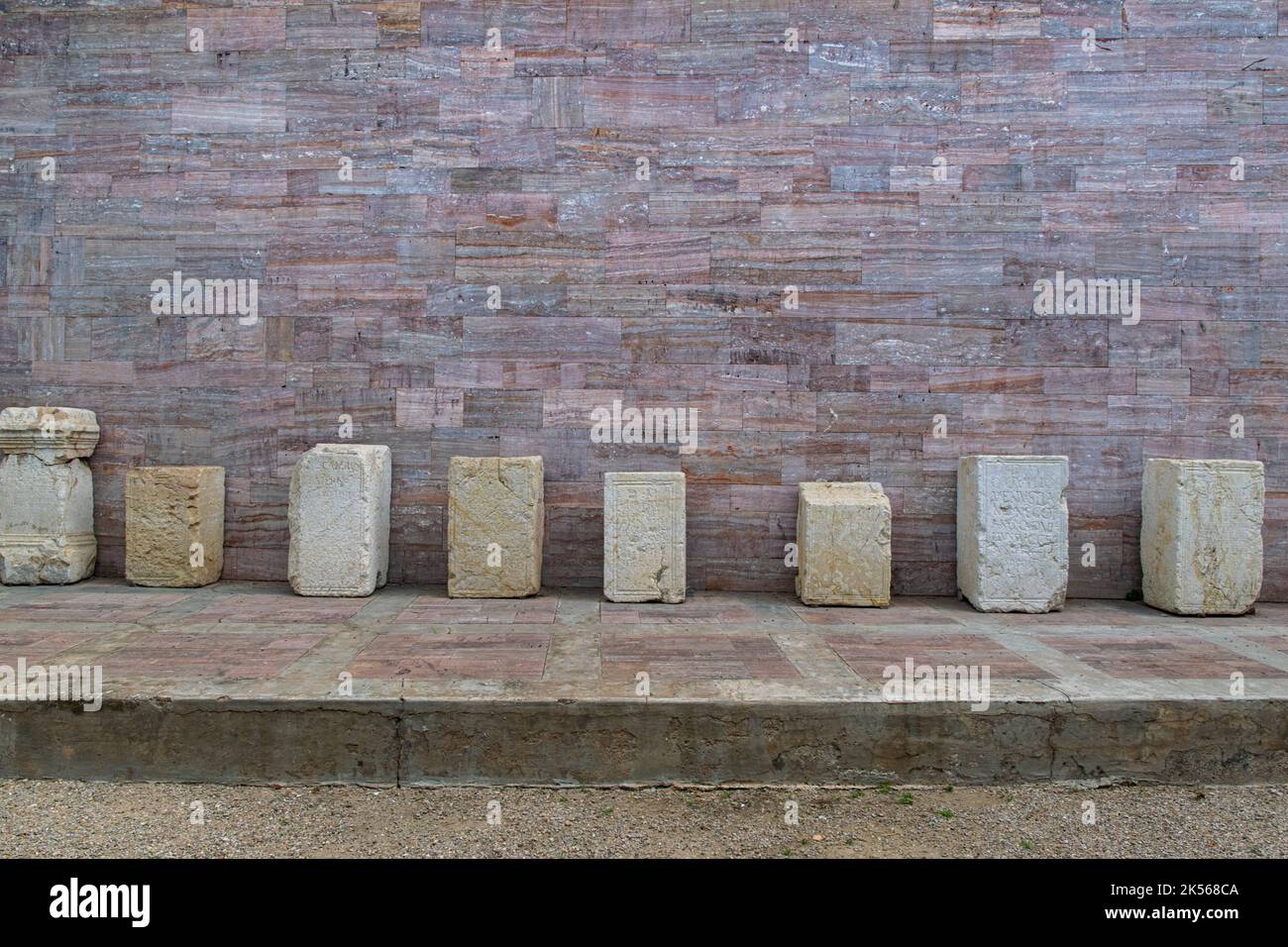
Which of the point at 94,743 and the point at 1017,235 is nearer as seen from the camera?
the point at 94,743

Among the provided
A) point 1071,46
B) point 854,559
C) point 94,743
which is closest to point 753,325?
point 854,559

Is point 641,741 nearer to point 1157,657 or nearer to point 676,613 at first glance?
point 676,613

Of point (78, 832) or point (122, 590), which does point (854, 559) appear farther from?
point (122, 590)

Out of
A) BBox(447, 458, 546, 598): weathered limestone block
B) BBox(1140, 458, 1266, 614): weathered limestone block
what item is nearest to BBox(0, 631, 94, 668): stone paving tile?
BBox(447, 458, 546, 598): weathered limestone block

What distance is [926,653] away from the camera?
4199 millimetres

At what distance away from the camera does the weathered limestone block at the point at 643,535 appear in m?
5.30

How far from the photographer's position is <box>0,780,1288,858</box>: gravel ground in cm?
294

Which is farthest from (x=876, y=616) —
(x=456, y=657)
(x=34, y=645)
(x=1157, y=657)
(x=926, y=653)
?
(x=34, y=645)

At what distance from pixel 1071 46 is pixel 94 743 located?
295 inches

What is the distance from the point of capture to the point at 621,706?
342 centimetres

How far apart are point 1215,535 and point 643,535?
377cm

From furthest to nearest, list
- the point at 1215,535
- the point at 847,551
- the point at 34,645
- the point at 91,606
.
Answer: the point at 847,551 < the point at 1215,535 < the point at 91,606 < the point at 34,645

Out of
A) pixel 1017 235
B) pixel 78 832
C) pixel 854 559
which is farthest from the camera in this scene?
pixel 1017 235

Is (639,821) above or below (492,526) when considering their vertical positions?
below
